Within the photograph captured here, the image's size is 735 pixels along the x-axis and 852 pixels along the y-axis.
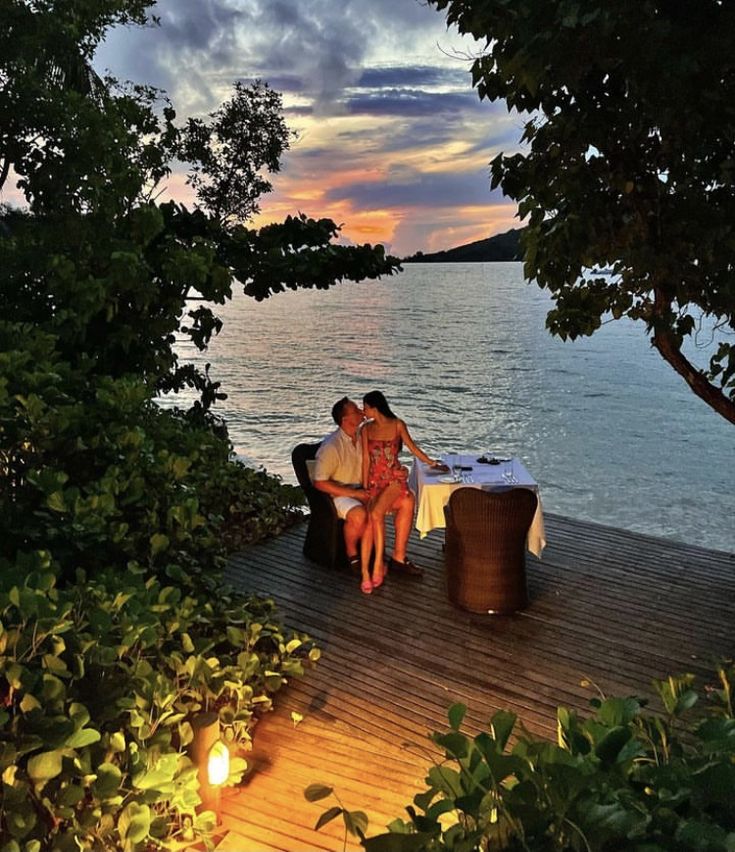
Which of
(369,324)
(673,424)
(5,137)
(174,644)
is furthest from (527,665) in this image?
(369,324)

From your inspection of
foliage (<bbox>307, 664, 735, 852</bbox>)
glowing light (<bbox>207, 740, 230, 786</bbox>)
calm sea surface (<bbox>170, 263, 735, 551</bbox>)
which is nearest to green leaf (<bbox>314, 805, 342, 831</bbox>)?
foliage (<bbox>307, 664, 735, 852</bbox>)

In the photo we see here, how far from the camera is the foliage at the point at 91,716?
189 centimetres

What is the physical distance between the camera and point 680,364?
3986 millimetres

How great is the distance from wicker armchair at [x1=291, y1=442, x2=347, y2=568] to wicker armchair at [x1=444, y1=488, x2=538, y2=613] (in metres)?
1.06

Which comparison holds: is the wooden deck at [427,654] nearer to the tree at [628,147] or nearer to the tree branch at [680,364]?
the tree branch at [680,364]

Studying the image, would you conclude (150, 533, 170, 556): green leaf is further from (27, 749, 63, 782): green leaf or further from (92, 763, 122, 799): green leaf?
(27, 749, 63, 782): green leaf

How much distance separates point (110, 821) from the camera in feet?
7.09

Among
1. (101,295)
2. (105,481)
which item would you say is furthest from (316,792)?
(101,295)

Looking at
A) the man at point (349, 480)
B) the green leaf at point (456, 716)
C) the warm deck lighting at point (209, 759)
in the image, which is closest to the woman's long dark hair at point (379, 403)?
the man at point (349, 480)

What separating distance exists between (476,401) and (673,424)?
750 cm

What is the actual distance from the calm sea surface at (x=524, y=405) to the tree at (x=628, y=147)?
894 centimetres

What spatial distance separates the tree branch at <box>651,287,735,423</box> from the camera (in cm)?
366

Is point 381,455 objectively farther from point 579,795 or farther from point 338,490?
point 579,795

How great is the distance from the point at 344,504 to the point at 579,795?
4731 mm
